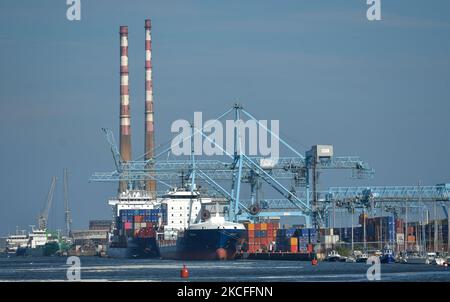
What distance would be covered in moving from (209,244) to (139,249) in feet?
53.6

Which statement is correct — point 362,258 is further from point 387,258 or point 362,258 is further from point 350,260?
point 350,260

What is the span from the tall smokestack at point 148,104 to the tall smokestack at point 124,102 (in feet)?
8.94

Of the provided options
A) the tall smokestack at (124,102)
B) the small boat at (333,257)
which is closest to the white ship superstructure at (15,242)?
the tall smokestack at (124,102)

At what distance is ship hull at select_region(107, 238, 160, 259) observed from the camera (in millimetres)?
117312

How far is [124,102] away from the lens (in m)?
138

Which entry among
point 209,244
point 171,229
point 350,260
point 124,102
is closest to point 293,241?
point 209,244

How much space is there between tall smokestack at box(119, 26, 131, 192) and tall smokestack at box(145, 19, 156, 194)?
272 cm

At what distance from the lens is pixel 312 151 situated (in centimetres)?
10894

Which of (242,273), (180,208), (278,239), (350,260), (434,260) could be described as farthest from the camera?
(180,208)

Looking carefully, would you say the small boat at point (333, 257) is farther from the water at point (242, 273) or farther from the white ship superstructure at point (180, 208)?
Answer: the white ship superstructure at point (180, 208)

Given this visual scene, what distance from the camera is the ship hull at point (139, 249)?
385ft

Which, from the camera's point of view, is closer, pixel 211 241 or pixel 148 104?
pixel 211 241
